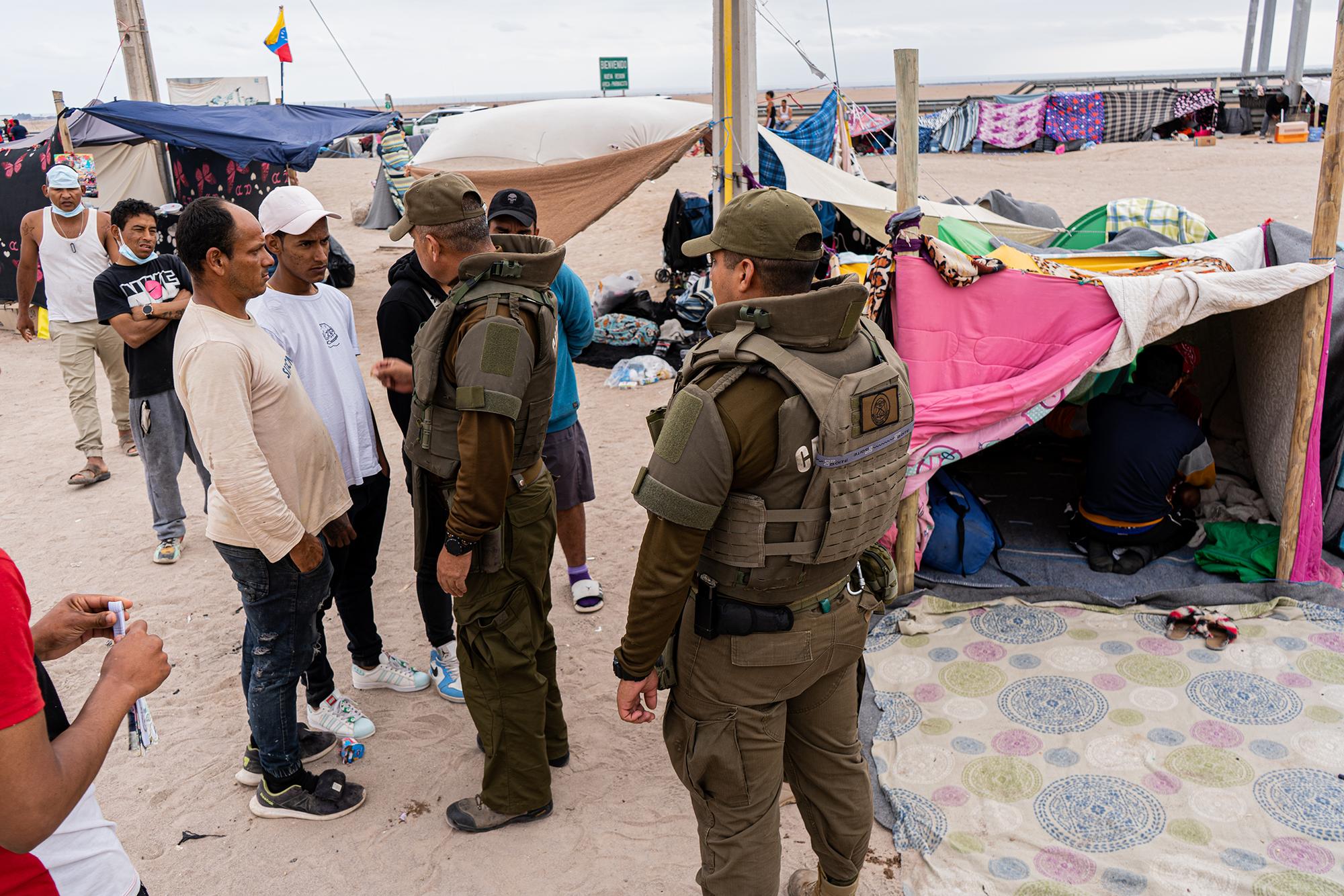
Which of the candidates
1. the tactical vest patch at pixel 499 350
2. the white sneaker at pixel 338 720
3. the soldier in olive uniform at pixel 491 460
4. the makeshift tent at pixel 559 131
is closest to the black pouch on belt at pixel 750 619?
the soldier in olive uniform at pixel 491 460

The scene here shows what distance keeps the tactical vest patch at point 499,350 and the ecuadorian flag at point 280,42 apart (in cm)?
1185

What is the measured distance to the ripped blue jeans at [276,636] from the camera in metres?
2.70

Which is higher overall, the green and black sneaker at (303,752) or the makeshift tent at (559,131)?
the makeshift tent at (559,131)

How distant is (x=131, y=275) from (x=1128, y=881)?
16.4 ft

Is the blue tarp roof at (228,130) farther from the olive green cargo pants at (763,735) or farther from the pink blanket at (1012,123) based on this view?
the pink blanket at (1012,123)

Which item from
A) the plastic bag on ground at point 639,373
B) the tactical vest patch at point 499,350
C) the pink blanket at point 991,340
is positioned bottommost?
the plastic bag on ground at point 639,373

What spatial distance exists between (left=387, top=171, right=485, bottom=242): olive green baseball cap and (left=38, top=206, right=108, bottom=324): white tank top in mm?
4546

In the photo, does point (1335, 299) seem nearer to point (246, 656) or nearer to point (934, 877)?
point (934, 877)

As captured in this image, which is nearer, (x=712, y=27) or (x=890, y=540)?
(x=890, y=540)

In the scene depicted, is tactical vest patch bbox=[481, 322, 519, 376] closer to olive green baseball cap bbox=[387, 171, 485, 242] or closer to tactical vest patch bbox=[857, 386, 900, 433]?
olive green baseball cap bbox=[387, 171, 485, 242]

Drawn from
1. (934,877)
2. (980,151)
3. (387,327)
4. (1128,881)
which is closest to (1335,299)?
(1128,881)

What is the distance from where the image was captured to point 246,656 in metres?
2.93

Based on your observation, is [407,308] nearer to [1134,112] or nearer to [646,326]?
[646,326]

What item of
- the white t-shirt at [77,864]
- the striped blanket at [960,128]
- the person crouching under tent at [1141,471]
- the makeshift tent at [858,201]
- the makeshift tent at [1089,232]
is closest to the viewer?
the white t-shirt at [77,864]
